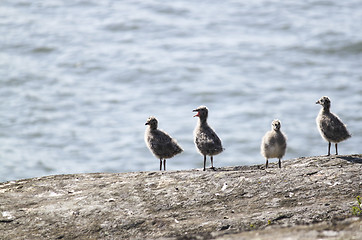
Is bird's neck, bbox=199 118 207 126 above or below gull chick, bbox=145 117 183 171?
above

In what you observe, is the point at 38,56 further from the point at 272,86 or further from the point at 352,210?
the point at 352,210

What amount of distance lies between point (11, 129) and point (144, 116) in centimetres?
715

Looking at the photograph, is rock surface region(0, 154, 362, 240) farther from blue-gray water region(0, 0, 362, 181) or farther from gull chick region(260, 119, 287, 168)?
blue-gray water region(0, 0, 362, 181)

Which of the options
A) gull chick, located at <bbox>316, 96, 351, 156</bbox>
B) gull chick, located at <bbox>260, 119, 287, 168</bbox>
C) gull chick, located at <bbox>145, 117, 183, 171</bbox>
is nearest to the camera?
gull chick, located at <bbox>260, 119, 287, 168</bbox>

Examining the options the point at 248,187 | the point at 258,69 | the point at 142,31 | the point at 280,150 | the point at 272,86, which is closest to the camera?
the point at 248,187

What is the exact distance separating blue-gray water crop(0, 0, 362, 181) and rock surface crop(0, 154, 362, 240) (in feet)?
67.2

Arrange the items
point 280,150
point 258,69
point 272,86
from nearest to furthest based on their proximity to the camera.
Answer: point 280,150 < point 272,86 < point 258,69

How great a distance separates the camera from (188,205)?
32.1ft

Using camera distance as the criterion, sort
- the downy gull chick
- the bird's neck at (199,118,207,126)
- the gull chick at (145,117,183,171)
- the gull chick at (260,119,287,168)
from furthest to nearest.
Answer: the bird's neck at (199,118,207,126), the gull chick at (145,117,183,171), the downy gull chick, the gull chick at (260,119,287,168)

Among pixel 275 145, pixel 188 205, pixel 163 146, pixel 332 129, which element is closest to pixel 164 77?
pixel 163 146

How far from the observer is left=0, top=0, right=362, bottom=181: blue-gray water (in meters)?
32.5

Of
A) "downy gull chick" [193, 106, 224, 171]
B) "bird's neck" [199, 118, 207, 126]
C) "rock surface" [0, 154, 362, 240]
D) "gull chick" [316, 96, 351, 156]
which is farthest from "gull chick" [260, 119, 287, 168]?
"bird's neck" [199, 118, 207, 126]

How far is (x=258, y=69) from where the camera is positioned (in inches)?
1555

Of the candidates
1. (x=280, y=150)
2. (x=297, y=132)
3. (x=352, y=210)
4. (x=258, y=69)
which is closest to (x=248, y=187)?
(x=352, y=210)
